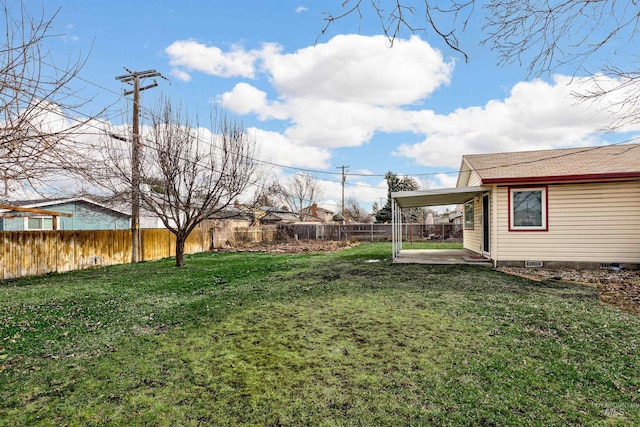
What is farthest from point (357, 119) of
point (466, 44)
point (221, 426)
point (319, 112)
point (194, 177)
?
point (221, 426)

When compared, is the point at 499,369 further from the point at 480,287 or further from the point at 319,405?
the point at 480,287

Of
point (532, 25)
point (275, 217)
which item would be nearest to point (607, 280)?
point (532, 25)

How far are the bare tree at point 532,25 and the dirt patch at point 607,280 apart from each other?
3.76 meters

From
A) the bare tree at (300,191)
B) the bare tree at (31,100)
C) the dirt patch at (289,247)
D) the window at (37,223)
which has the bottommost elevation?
the dirt patch at (289,247)

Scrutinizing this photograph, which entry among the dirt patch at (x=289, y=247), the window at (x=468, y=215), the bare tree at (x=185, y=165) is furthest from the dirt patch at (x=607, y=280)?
the dirt patch at (x=289, y=247)

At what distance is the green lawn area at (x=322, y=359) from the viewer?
87.7 inches

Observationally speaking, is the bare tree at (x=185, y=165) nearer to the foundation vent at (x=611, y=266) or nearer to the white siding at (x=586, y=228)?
the white siding at (x=586, y=228)

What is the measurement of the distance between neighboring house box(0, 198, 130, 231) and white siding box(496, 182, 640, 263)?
55.0ft

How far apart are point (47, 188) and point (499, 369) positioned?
4.13m

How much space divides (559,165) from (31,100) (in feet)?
36.4

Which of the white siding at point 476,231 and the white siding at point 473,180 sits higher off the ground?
the white siding at point 473,180

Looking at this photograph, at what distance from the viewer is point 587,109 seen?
4117mm

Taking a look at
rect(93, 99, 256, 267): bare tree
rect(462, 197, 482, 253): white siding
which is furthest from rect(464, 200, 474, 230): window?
rect(93, 99, 256, 267): bare tree

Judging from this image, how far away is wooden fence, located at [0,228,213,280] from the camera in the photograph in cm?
849
